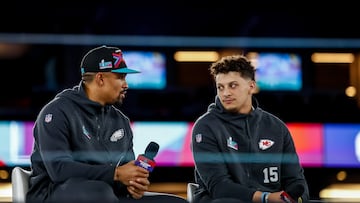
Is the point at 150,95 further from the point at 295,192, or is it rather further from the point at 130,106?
the point at 295,192

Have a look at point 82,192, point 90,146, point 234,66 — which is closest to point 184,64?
point 234,66

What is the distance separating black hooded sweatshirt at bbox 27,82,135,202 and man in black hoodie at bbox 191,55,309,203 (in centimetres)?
30

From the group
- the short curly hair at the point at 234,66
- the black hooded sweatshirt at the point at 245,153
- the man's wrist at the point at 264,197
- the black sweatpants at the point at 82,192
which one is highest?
the short curly hair at the point at 234,66

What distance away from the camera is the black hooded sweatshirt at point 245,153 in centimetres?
292

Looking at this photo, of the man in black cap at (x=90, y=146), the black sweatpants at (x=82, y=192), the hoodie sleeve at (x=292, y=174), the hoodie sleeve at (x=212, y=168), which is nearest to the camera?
the black sweatpants at (x=82, y=192)

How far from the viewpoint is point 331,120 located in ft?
15.7

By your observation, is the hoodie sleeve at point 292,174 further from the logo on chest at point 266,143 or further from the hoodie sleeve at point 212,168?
the hoodie sleeve at point 212,168

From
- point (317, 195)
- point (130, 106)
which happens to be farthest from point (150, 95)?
point (317, 195)

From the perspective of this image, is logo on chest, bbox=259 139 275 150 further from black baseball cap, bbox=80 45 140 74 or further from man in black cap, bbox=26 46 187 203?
black baseball cap, bbox=80 45 140 74

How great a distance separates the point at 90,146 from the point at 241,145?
60cm

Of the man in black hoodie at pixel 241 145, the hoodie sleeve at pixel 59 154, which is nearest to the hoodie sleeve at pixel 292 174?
the man in black hoodie at pixel 241 145

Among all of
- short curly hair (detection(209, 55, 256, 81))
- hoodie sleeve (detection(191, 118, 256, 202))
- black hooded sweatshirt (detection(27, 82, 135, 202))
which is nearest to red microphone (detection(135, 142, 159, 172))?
black hooded sweatshirt (detection(27, 82, 135, 202))

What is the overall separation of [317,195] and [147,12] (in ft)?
5.00

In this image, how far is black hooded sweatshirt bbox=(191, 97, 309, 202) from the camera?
2920mm
